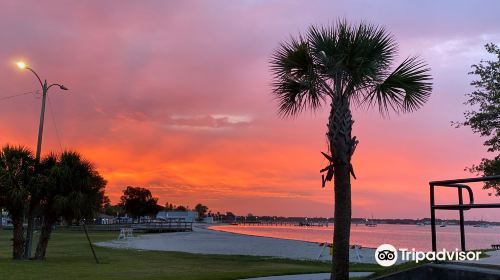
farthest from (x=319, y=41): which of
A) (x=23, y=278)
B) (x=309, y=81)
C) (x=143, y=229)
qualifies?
(x=143, y=229)

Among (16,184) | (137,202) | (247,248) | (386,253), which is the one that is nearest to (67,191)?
(16,184)

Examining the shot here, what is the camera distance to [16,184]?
23312mm

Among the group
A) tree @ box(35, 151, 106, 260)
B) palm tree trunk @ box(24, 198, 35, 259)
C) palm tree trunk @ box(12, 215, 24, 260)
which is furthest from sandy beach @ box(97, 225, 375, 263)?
palm tree trunk @ box(12, 215, 24, 260)

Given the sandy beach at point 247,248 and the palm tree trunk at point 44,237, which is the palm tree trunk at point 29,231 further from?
the sandy beach at point 247,248

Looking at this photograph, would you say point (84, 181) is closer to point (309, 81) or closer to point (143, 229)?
point (309, 81)

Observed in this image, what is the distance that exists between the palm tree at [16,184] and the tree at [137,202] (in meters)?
141

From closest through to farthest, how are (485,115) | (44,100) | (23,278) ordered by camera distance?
(23,278) < (485,115) < (44,100)

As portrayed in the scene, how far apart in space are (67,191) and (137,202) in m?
142

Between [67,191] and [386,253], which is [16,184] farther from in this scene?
[386,253]

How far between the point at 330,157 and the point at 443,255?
176 inches

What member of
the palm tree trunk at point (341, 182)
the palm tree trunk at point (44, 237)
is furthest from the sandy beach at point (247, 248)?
the palm tree trunk at point (341, 182)

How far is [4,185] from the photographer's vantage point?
23.1 metres

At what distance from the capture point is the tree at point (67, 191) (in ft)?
76.4

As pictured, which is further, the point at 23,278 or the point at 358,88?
the point at 23,278
